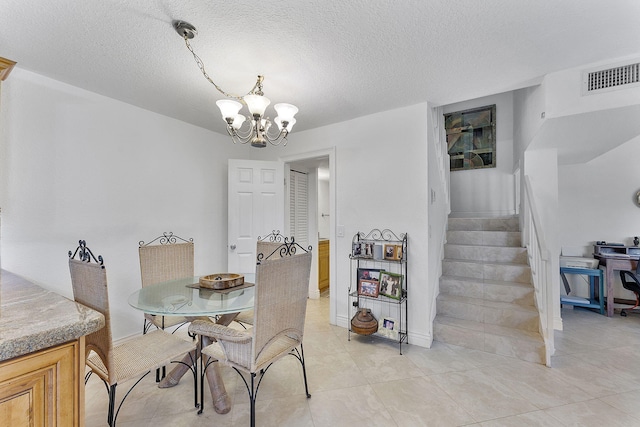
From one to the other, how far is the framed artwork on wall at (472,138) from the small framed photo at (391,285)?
2918mm

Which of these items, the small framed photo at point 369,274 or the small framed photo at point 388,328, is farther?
the small framed photo at point 369,274

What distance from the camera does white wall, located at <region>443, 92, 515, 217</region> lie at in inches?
169

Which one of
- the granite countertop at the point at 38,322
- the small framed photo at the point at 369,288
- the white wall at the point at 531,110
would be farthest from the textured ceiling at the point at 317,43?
the small framed photo at the point at 369,288

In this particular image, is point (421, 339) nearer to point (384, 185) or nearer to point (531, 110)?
point (384, 185)

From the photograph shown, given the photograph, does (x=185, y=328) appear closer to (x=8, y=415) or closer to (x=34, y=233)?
(x=34, y=233)

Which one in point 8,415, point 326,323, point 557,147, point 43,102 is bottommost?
point 326,323

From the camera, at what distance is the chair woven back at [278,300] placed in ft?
4.85

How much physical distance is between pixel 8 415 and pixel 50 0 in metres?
1.87

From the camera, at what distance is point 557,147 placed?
2.97m

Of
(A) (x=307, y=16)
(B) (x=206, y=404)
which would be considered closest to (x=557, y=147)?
(A) (x=307, y=16)

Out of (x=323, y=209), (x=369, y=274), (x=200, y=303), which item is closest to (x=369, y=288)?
(x=369, y=274)

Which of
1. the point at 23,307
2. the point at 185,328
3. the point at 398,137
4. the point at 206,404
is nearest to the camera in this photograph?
the point at 23,307

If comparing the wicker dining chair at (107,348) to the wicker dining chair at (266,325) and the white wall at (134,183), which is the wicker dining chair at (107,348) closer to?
the wicker dining chair at (266,325)

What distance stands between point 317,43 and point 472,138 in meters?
3.79
